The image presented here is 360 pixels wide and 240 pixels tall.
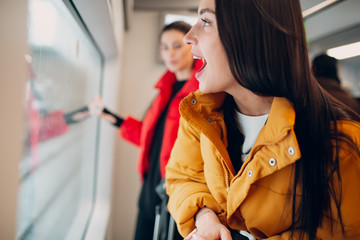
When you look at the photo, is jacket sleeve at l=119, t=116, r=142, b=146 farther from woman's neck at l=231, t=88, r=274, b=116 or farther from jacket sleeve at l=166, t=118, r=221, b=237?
woman's neck at l=231, t=88, r=274, b=116

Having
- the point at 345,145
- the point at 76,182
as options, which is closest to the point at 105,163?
the point at 76,182

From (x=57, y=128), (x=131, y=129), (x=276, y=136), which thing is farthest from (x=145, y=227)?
(x=276, y=136)

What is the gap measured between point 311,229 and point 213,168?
1.02 ft

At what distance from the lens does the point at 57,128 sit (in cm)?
132

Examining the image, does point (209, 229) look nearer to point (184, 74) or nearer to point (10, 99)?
point (10, 99)

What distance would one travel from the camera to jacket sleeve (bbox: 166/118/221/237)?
73 centimetres

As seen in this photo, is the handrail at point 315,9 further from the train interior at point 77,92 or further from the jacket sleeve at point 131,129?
the jacket sleeve at point 131,129

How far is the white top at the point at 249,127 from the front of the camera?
0.71 m

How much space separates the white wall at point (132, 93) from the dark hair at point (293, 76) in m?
1.88

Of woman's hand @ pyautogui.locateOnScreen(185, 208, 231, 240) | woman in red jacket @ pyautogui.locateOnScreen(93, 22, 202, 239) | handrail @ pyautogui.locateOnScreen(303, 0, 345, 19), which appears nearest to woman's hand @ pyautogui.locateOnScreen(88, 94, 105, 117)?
woman in red jacket @ pyautogui.locateOnScreen(93, 22, 202, 239)

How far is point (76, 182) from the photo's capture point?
6.23 ft

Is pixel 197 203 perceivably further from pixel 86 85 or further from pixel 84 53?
pixel 86 85

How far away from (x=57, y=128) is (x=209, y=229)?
3.53 ft

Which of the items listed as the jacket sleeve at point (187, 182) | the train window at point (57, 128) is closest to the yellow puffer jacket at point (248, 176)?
the jacket sleeve at point (187, 182)
